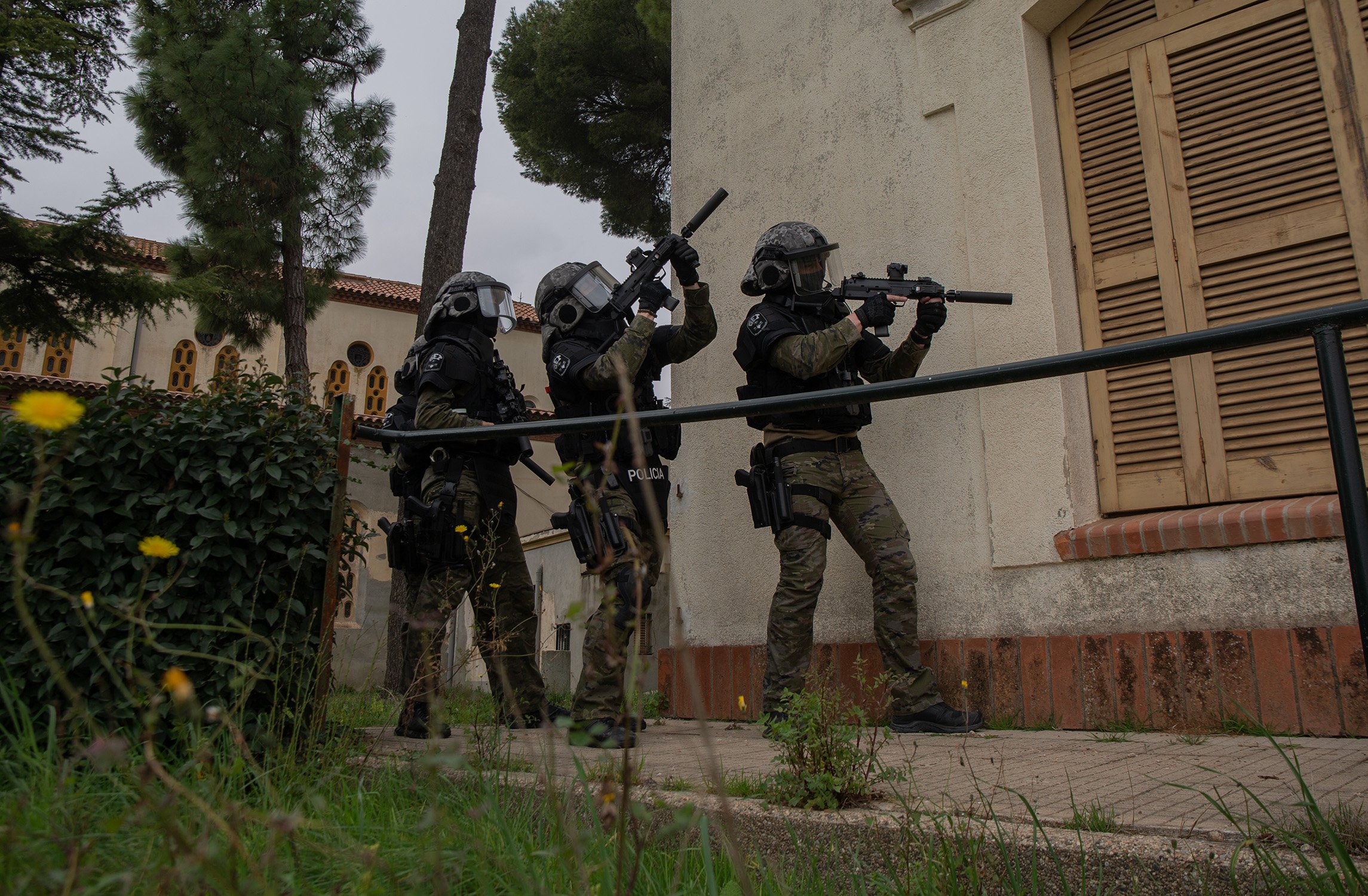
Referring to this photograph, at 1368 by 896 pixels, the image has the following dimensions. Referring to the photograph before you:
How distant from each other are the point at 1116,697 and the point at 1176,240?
182 cm

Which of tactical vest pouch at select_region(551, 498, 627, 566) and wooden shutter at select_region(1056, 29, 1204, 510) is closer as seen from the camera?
tactical vest pouch at select_region(551, 498, 627, 566)

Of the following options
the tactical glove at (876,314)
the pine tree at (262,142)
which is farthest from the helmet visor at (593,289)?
the pine tree at (262,142)

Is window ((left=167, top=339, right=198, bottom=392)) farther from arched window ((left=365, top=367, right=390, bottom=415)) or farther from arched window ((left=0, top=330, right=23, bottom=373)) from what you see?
arched window ((left=365, top=367, right=390, bottom=415))

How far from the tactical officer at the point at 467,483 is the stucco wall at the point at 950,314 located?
1.01 meters

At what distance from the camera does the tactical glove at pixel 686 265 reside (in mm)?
4398

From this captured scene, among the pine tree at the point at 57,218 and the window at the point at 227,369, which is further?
the pine tree at the point at 57,218

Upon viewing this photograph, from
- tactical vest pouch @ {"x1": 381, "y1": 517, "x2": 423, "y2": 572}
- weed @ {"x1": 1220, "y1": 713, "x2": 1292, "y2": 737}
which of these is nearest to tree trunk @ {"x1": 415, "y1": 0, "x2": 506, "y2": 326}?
tactical vest pouch @ {"x1": 381, "y1": 517, "x2": 423, "y2": 572}

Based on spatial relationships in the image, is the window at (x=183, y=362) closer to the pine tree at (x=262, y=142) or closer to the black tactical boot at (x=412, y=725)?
the pine tree at (x=262, y=142)

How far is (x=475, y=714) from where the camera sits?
7.52 feet

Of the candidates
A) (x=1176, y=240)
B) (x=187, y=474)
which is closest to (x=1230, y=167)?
(x=1176, y=240)

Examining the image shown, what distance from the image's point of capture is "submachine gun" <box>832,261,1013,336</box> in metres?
4.05

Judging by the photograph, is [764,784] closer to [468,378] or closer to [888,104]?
[468,378]

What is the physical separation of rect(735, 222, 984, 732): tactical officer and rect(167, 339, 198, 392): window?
A: 2388cm

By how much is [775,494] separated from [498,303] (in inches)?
66.4
